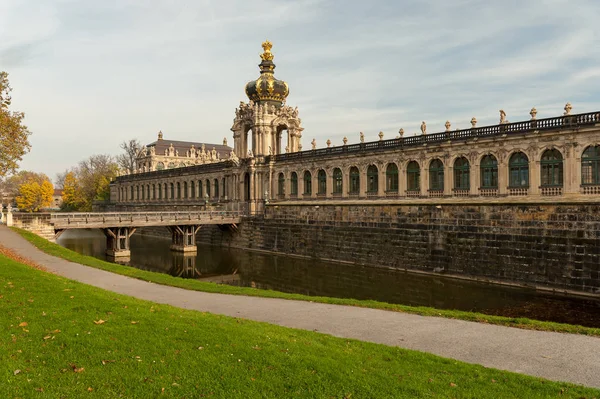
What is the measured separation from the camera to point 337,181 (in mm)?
46219

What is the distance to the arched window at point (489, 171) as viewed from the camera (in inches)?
1335

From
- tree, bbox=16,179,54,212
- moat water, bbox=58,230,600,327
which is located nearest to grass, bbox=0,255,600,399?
moat water, bbox=58,230,600,327

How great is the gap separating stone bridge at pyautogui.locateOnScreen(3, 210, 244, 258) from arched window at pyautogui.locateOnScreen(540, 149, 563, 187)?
2956 centimetres

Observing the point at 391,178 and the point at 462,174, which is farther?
the point at 391,178

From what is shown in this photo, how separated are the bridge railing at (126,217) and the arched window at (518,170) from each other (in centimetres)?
2756

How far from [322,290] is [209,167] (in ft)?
126

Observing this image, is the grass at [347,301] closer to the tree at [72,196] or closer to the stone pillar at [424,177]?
the stone pillar at [424,177]

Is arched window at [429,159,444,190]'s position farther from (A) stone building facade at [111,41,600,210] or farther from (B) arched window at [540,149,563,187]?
(B) arched window at [540,149,563,187]

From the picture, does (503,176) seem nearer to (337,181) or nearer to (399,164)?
(399,164)

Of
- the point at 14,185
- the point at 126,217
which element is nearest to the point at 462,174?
the point at 126,217

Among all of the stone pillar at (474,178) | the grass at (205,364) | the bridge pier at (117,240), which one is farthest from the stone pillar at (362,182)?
the grass at (205,364)

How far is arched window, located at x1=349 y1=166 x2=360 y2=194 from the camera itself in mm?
44062

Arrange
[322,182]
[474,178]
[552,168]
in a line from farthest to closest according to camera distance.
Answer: [322,182] → [474,178] → [552,168]

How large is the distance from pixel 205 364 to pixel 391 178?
33.9 metres
